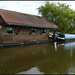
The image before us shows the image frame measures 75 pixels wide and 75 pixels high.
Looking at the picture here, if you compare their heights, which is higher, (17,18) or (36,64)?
(17,18)

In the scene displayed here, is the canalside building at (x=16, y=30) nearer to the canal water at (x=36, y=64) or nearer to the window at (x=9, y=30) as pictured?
the window at (x=9, y=30)

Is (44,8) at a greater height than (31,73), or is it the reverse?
(44,8)

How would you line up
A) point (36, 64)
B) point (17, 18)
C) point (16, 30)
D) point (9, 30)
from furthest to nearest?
point (17, 18), point (16, 30), point (9, 30), point (36, 64)

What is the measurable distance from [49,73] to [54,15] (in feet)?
64.7

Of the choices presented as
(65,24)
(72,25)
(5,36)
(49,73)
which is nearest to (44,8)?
(65,24)

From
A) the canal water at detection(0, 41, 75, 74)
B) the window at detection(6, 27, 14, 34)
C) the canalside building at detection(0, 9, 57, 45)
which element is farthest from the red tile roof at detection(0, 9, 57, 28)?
the canal water at detection(0, 41, 75, 74)

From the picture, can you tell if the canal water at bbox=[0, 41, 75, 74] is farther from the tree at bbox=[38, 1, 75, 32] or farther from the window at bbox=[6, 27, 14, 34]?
the tree at bbox=[38, 1, 75, 32]

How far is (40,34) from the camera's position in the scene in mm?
19250

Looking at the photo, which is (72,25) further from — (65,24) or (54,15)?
(54,15)

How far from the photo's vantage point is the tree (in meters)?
23.0

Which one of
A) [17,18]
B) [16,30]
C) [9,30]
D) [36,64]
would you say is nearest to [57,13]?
[17,18]

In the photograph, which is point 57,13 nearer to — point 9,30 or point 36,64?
point 9,30

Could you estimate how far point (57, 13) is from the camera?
2303 centimetres

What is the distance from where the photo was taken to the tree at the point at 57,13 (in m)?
23.0
